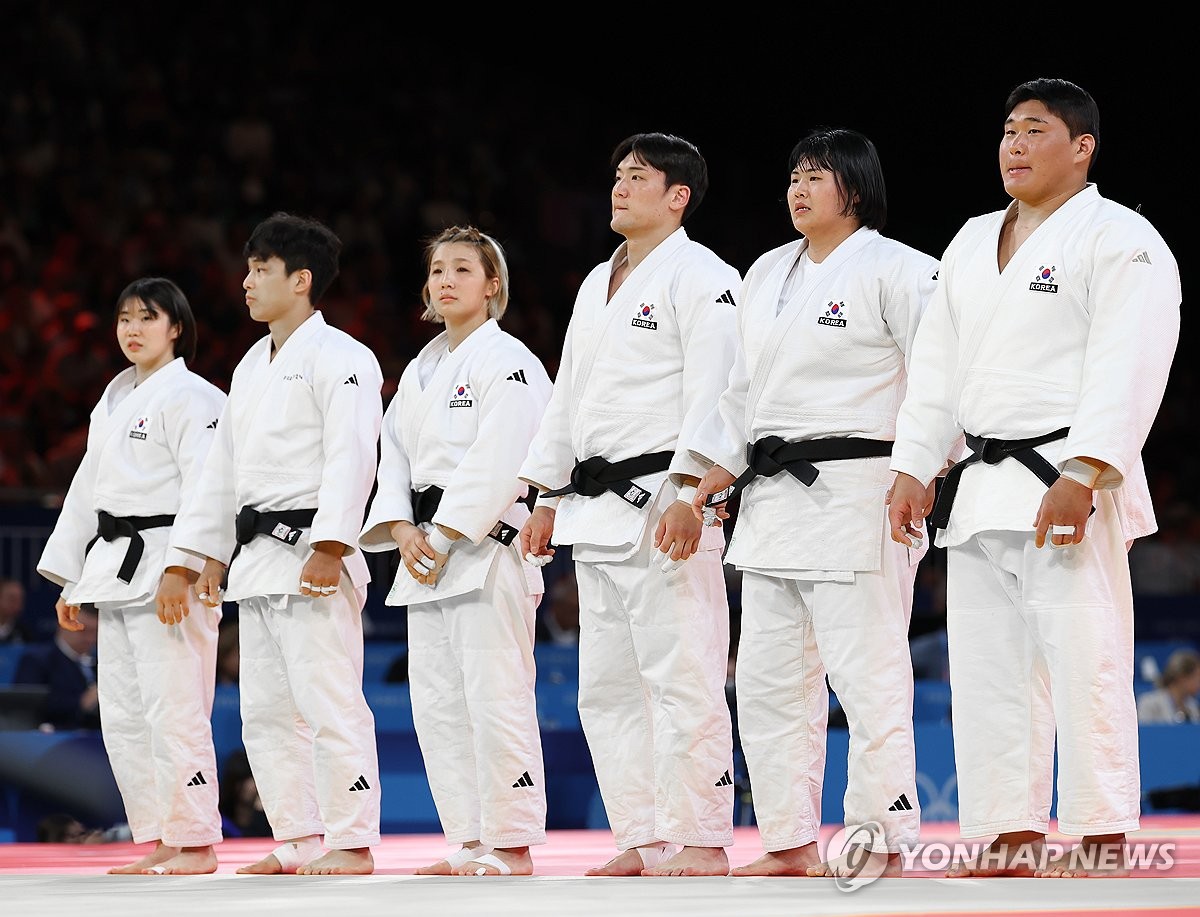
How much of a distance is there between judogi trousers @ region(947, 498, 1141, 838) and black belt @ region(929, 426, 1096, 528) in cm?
11

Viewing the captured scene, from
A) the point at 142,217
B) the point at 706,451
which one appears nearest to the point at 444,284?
the point at 706,451

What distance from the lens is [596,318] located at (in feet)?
14.9

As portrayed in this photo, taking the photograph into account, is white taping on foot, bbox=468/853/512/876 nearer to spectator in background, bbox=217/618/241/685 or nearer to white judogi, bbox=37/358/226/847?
white judogi, bbox=37/358/226/847

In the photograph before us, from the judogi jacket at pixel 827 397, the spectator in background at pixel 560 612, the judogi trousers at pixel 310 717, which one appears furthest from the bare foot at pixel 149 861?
the spectator in background at pixel 560 612

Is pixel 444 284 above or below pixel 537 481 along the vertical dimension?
above

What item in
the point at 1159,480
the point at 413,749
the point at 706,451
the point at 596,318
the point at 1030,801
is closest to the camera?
the point at 1030,801

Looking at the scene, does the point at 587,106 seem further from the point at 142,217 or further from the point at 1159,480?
the point at 1159,480

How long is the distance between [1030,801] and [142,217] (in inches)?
358

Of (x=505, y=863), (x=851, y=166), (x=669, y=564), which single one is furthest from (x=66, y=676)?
(x=851, y=166)

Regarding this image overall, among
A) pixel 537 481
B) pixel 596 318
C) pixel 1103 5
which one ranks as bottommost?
pixel 537 481

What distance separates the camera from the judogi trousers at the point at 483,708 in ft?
14.8

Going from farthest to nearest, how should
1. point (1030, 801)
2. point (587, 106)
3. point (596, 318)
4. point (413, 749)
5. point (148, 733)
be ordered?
point (587, 106) < point (413, 749) < point (148, 733) < point (596, 318) < point (1030, 801)

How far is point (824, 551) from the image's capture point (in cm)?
395

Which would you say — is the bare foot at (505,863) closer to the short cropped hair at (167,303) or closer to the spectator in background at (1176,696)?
the short cropped hair at (167,303)
